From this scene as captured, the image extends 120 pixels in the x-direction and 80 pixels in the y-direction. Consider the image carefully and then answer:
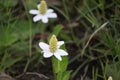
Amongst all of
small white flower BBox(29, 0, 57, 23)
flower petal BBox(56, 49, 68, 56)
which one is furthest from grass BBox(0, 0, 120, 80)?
flower petal BBox(56, 49, 68, 56)

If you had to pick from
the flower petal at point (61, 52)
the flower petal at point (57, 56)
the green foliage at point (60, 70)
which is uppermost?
the flower petal at point (61, 52)

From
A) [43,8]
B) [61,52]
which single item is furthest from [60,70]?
[43,8]

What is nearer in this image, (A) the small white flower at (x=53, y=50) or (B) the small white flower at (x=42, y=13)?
(A) the small white flower at (x=53, y=50)

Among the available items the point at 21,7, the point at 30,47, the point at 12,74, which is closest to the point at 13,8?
the point at 21,7

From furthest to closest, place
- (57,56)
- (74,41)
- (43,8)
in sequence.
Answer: (74,41) → (43,8) → (57,56)

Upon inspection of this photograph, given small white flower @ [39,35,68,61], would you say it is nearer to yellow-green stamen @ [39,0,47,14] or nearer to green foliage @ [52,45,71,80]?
green foliage @ [52,45,71,80]

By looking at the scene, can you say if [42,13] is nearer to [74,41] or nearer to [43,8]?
[43,8]

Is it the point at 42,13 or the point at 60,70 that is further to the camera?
the point at 42,13

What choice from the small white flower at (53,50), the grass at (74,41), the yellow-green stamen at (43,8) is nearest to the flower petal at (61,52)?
the small white flower at (53,50)

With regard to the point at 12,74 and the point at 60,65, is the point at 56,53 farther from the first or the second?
the point at 12,74

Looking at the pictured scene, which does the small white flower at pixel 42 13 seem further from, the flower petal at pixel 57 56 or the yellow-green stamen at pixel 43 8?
the flower petal at pixel 57 56

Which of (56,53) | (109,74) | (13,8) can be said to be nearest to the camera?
(56,53)
